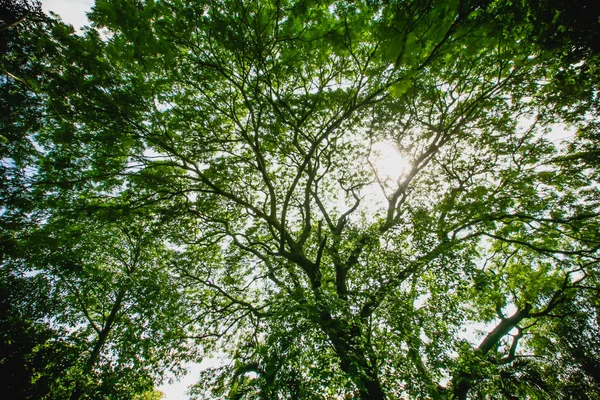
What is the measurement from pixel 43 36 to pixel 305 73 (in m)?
5.62

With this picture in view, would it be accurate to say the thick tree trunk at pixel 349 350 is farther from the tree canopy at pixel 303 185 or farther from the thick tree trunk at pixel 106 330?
the thick tree trunk at pixel 106 330

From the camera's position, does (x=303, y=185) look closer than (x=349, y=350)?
No

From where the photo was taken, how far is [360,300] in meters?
4.95

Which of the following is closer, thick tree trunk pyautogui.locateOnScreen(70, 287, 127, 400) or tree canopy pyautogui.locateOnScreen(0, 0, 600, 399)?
tree canopy pyautogui.locateOnScreen(0, 0, 600, 399)

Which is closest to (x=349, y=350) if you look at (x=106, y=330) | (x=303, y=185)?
(x=303, y=185)

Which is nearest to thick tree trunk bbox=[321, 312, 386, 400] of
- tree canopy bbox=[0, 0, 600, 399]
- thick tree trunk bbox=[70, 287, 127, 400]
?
tree canopy bbox=[0, 0, 600, 399]

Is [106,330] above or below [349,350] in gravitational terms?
above

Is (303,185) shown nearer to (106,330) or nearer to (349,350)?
(349,350)

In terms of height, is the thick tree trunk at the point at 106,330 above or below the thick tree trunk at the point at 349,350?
above

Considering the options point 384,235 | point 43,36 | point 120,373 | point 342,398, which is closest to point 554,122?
point 384,235

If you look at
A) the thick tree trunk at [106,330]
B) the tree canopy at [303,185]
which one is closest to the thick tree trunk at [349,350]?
the tree canopy at [303,185]

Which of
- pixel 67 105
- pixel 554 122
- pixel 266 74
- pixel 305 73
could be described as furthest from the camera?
pixel 554 122

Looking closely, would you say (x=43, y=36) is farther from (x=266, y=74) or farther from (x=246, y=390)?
(x=246, y=390)

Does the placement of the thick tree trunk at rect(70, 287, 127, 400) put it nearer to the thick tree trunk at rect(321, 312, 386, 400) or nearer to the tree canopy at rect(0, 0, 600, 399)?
the tree canopy at rect(0, 0, 600, 399)
